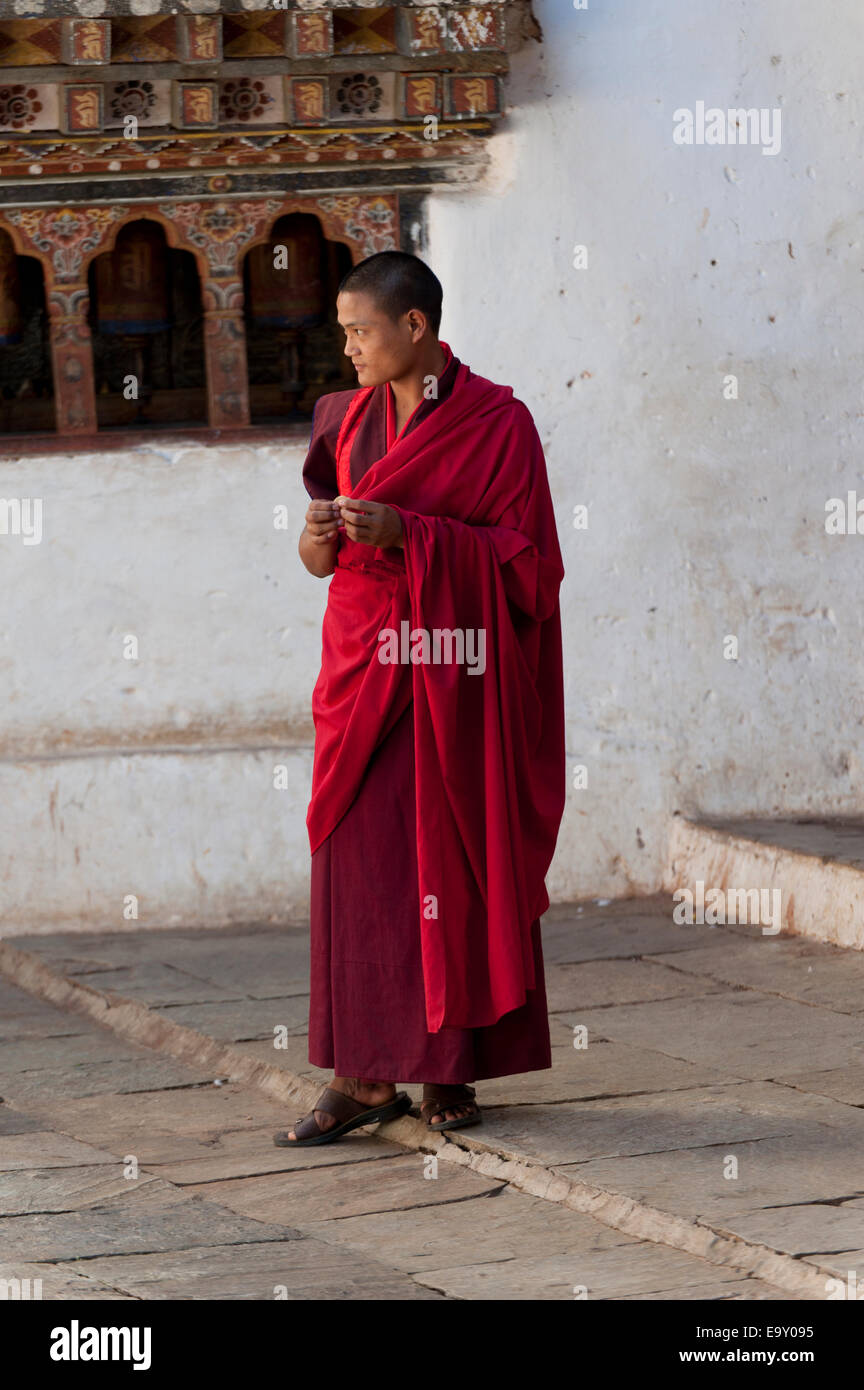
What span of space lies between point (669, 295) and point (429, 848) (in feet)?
8.65

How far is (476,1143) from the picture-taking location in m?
3.57

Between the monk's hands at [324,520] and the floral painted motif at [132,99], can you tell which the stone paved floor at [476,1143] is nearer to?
the monk's hands at [324,520]

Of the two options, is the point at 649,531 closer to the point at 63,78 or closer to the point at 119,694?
the point at 119,694

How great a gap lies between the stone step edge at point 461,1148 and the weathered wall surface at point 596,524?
590 millimetres

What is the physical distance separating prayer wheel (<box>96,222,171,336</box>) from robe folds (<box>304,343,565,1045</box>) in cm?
232

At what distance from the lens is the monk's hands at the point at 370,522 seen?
343 cm

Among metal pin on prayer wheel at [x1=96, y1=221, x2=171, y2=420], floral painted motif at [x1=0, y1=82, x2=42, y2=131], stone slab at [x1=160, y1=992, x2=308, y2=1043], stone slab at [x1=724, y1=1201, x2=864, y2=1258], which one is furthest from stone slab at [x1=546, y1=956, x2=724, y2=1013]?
floral painted motif at [x1=0, y1=82, x2=42, y2=131]

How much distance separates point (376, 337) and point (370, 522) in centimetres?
38

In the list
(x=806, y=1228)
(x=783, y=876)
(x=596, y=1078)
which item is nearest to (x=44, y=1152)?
(x=596, y=1078)

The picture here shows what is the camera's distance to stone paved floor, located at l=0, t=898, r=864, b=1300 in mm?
3025

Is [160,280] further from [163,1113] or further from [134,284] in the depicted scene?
[163,1113]

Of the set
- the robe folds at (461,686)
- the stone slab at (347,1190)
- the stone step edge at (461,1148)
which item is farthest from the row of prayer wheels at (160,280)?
the stone slab at (347,1190)

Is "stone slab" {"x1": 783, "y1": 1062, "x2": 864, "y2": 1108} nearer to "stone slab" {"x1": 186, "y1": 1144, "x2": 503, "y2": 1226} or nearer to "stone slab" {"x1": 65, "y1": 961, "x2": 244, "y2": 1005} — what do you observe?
"stone slab" {"x1": 186, "y1": 1144, "x2": 503, "y2": 1226}

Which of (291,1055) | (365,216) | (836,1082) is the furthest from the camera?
(365,216)
